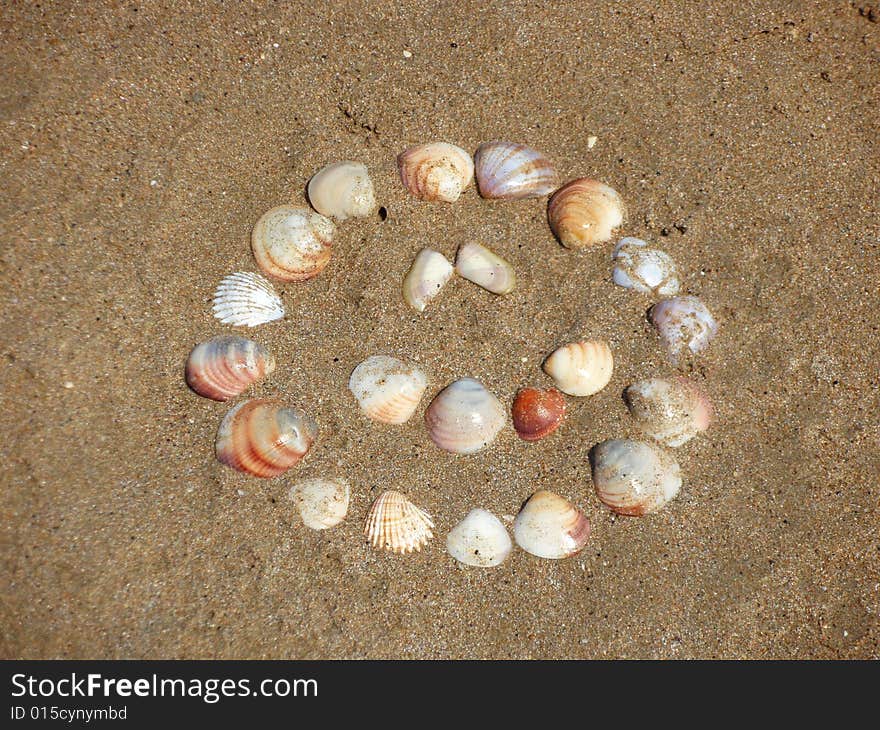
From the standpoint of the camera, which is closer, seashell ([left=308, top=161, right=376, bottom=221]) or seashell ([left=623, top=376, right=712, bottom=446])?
seashell ([left=623, top=376, right=712, bottom=446])

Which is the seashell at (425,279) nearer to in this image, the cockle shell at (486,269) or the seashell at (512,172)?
the cockle shell at (486,269)

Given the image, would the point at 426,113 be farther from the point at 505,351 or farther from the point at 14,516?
the point at 14,516

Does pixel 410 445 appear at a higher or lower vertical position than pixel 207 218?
lower

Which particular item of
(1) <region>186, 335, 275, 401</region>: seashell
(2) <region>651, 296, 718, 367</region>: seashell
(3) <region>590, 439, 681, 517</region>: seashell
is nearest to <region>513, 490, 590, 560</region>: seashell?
(3) <region>590, 439, 681, 517</region>: seashell

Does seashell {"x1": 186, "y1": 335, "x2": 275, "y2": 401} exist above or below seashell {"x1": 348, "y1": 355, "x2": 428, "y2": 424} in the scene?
above

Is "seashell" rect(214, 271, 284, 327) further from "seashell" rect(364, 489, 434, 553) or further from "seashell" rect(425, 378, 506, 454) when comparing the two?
"seashell" rect(364, 489, 434, 553)

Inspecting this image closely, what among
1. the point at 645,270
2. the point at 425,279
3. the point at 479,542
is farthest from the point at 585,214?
the point at 479,542

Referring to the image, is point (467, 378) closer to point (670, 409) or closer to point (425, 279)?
point (425, 279)

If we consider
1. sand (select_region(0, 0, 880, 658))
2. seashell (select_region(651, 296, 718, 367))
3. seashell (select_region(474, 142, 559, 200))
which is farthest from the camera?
seashell (select_region(474, 142, 559, 200))

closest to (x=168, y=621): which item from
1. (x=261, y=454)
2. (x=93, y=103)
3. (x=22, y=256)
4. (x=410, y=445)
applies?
(x=261, y=454)
